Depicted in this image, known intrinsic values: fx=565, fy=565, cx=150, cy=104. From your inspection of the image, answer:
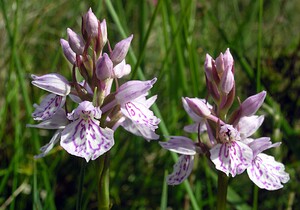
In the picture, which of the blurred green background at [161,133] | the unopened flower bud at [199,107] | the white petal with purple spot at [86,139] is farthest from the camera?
the blurred green background at [161,133]

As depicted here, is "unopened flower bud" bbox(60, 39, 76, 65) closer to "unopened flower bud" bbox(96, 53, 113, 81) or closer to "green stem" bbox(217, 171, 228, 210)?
"unopened flower bud" bbox(96, 53, 113, 81)

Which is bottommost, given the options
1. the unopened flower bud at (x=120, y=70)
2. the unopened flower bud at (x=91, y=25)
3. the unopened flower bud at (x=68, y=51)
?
the unopened flower bud at (x=120, y=70)

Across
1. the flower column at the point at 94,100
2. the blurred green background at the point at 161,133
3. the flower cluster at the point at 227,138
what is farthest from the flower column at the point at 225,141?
the blurred green background at the point at 161,133

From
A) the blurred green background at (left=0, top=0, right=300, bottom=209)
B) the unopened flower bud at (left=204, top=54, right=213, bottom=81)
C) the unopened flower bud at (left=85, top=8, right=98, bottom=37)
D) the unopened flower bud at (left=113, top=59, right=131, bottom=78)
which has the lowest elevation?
the blurred green background at (left=0, top=0, right=300, bottom=209)

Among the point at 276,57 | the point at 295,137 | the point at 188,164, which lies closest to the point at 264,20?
the point at 276,57

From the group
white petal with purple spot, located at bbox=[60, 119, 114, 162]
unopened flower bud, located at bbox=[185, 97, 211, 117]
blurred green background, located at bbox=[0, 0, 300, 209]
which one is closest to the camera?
white petal with purple spot, located at bbox=[60, 119, 114, 162]

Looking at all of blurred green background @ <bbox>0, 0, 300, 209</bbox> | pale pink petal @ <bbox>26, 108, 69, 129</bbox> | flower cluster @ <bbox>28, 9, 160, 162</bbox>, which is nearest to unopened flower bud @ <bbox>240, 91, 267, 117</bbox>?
flower cluster @ <bbox>28, 9, 160, 162</bbox>

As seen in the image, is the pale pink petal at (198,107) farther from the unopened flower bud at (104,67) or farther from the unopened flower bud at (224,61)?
the unopened flower bud at (104,67)

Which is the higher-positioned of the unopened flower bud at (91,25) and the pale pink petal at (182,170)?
the unopened flower bud at (91,25)
